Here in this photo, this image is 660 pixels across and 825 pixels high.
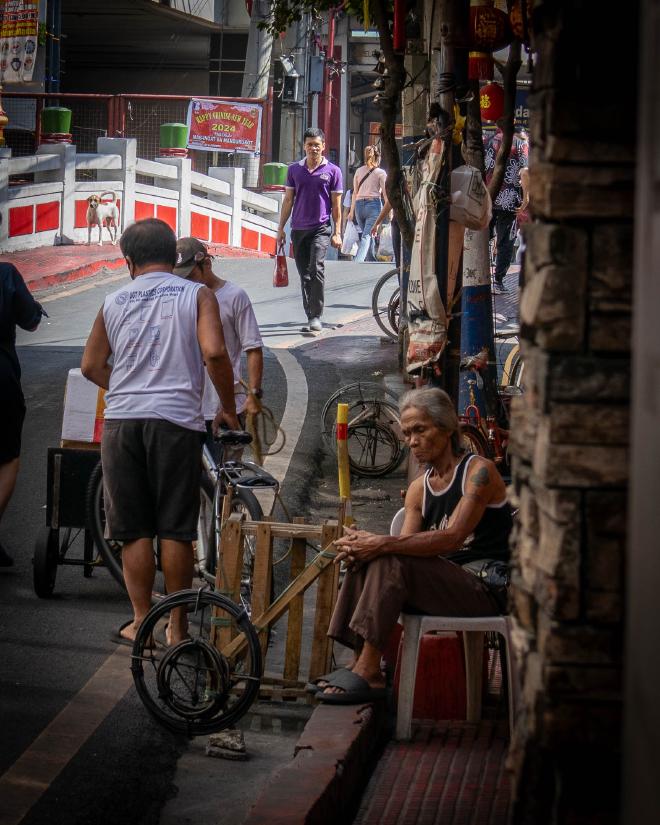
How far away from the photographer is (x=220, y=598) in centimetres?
564

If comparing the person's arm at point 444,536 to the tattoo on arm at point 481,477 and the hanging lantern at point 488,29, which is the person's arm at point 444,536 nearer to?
the tattoo on arm at point 481,477

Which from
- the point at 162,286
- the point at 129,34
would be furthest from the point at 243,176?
the point at 162,286

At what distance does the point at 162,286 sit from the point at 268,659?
1765 millimetres

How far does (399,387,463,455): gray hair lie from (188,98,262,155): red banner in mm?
23969

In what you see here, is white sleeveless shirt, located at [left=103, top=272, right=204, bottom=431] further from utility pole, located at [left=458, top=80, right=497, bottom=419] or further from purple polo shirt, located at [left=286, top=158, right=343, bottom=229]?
purple polo shirt, located at [left=286, top=158, right=343, bottom=229]

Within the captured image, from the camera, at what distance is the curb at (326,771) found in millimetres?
4473

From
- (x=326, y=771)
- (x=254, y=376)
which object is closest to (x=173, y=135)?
(x=254, y=376)

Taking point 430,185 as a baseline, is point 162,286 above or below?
below

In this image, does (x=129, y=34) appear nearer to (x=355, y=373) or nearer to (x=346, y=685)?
(x=355, y=373)

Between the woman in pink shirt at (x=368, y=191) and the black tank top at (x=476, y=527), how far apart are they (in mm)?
16438

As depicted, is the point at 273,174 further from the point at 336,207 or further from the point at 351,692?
the point at 351,692

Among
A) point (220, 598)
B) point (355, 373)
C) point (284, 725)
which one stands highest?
point (355, 373)

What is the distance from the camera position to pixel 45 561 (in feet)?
23.5

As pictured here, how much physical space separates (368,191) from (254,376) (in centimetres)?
1560
